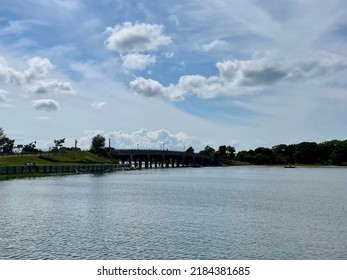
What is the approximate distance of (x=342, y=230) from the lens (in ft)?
153

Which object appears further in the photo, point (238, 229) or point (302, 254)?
point (238, 229)

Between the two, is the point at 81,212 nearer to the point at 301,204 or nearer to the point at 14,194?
the point at 14,194

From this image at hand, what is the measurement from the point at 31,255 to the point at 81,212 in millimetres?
24257

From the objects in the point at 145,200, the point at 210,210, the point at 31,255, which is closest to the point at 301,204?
the point at 210,210

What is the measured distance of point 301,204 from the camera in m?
71.4

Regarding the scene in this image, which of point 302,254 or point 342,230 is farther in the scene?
point 342,230
